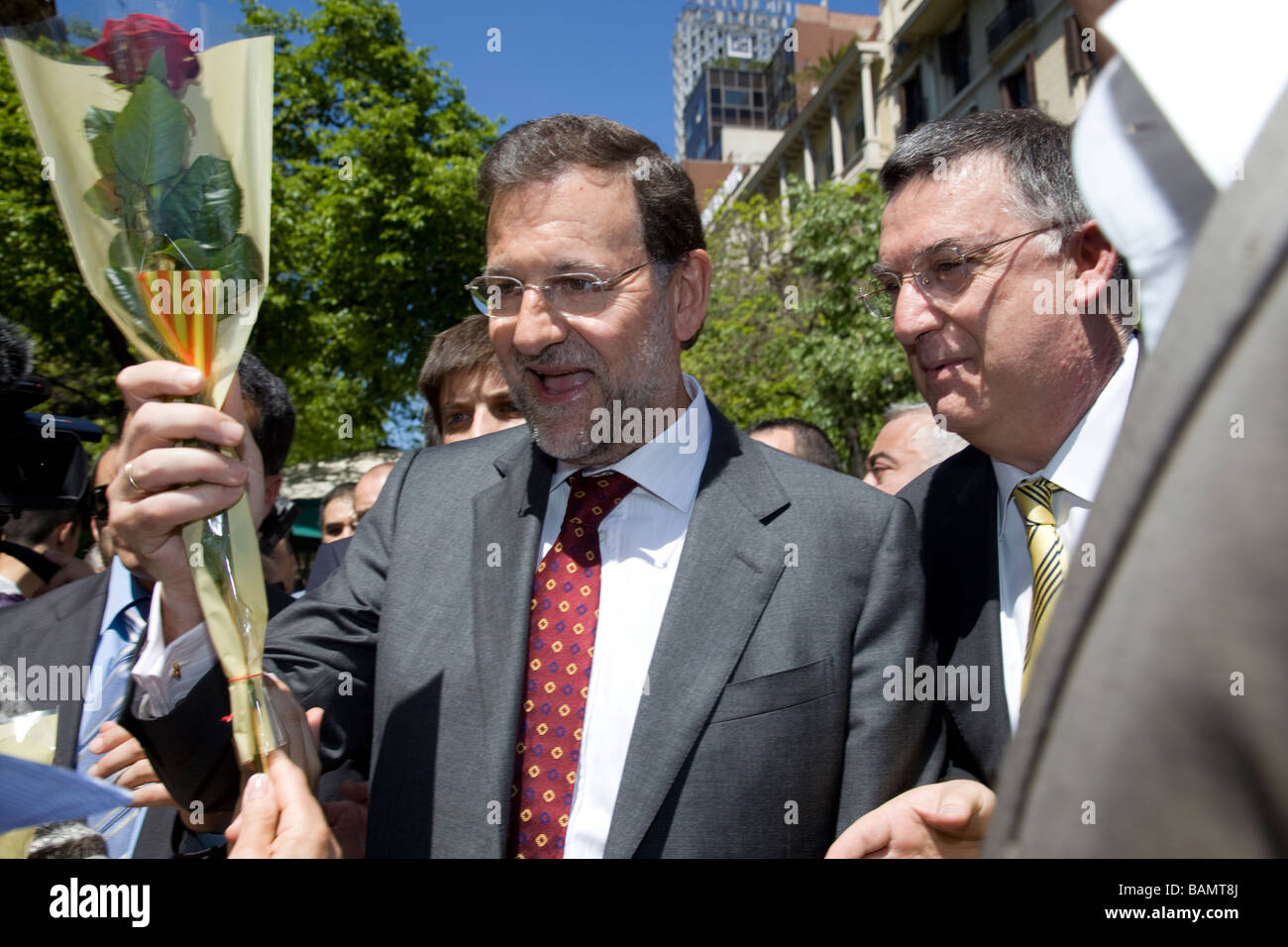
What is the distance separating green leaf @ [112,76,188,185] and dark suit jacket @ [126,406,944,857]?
974mm

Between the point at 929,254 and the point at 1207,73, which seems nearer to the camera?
the point at 1207,73

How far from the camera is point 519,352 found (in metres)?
2.28

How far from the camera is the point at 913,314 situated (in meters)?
2.46

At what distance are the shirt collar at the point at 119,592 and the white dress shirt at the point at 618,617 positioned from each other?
1147 millimetres

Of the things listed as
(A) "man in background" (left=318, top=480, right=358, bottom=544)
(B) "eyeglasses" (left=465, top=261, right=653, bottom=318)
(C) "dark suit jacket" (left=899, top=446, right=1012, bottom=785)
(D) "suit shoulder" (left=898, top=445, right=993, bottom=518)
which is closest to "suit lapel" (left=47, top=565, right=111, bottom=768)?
(B) "eyeglasses" (left=465, top=261, right=653, bottom=318)

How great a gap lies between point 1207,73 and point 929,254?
6.37ft

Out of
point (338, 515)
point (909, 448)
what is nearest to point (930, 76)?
point (338, 515)

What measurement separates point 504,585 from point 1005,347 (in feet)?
4.30

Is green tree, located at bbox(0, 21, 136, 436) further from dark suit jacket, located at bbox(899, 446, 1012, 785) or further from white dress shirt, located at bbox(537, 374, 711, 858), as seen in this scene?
dark suit jacket, located at bbox(899, 446, 1012, 785)

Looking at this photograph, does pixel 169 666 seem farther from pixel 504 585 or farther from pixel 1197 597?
pixel 1197 597
